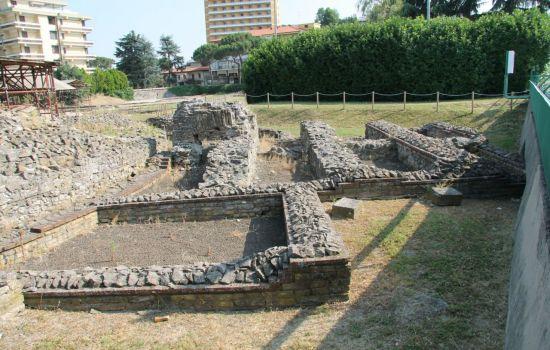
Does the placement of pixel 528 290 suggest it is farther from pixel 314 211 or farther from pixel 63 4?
pixel 63 4

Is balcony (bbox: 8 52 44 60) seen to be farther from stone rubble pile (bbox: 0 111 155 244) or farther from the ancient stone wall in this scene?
the ancient stone wall

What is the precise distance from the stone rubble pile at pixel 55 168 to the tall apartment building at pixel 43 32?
55076mm

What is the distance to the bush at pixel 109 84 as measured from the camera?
46344 mm

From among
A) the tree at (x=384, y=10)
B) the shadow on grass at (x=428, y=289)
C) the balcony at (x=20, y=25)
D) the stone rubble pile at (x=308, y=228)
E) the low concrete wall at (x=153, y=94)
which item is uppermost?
the balcony at (x=20, y=25)

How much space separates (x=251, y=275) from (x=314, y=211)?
7.10 feet

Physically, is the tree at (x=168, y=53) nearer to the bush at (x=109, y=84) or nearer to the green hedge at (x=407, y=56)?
the bush at (x=109, y=84)

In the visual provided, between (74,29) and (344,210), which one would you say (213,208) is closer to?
(344,210)

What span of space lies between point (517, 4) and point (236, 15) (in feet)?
259

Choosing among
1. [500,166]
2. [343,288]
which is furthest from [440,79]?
[343,288]

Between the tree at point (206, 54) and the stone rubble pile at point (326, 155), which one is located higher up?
the tree at point (206, 54)

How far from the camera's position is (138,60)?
57812 millimetres

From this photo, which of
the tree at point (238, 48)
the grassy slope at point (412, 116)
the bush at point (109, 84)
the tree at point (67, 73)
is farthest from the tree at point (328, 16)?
the grassy slope at point (412, 116)

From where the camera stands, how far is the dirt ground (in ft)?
15.1

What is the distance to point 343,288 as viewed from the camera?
17.9 ft
